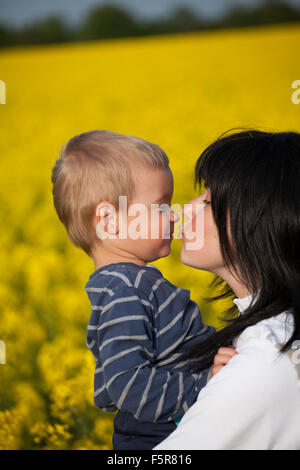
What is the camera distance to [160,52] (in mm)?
13352

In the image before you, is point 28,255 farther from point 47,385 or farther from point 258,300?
point 258,300

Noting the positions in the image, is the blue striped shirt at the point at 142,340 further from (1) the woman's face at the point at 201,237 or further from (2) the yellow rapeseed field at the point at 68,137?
(2) the yellow rapeseed field at the point at 68,137

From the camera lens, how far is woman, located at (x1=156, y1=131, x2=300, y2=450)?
4.24ft

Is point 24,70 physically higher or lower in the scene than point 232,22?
lower

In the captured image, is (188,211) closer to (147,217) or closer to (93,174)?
(147,217)

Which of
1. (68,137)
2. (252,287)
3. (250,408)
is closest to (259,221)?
(252,287)

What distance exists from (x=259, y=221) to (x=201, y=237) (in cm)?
19

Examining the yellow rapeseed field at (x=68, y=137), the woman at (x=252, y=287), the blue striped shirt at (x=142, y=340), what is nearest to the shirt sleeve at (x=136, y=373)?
the blue striped shirt at (x=142, y=340)

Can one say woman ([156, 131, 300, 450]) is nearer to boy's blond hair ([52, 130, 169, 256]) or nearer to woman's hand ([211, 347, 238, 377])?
woman's hand ([211, 347, 238, 377])

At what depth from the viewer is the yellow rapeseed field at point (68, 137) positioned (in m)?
2.78

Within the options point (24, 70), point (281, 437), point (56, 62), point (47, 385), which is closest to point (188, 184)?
point (47, 385)

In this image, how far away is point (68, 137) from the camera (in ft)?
23.0

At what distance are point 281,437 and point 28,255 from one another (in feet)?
9.88

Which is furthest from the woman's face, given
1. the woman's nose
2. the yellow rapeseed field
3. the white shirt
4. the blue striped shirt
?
the yellow rapeseed field
